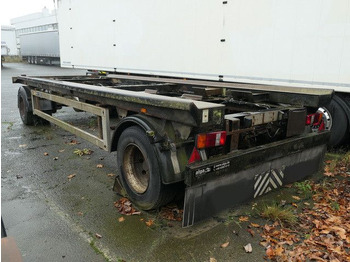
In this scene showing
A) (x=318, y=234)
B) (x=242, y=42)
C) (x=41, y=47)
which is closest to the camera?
(x=318, y=234)

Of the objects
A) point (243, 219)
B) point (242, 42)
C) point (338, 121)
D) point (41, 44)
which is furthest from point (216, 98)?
point (41, 44)

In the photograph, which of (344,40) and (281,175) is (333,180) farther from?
(344,40)

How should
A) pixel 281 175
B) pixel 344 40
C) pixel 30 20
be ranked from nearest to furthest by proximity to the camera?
pixel 281 175 → pixel 344 40 → pixel 30 20

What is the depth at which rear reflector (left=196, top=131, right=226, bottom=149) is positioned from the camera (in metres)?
3.15

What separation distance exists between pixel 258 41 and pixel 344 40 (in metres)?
1.74

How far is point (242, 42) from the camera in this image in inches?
273

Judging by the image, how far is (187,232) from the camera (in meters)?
3.38

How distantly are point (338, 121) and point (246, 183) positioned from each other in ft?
11.7

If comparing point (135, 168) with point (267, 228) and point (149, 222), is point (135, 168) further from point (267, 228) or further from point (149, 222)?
point (267, 228)

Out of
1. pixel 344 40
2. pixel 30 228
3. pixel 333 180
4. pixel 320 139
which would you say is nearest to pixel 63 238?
pixel 30 228

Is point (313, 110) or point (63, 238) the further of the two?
point (313, 110)

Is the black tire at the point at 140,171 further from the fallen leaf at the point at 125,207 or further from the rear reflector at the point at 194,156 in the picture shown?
the rear reflector at the point at 194,156

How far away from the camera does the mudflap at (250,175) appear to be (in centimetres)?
317

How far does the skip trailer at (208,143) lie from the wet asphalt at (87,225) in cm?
26
